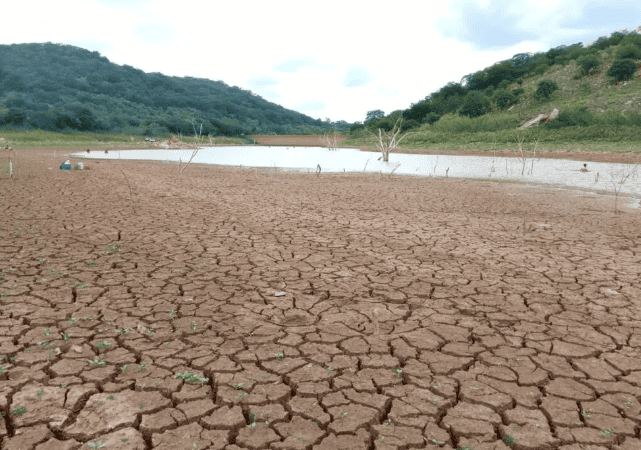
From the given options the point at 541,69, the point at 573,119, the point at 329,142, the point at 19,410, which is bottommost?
the point at 19,410

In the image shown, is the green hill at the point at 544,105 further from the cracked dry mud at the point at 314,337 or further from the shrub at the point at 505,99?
the cracked dry mud at the point at 314,337

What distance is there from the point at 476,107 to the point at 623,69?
17.7 meters

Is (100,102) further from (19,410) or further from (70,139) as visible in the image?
(19,410)

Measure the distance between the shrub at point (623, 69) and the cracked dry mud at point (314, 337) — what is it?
185ft

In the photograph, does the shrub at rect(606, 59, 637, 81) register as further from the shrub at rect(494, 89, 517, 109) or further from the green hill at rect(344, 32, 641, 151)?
the shrub at rect(494, 89, 517, 109)

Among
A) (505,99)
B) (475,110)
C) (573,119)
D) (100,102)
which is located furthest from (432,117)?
(100,102)

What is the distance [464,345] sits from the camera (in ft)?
10.8

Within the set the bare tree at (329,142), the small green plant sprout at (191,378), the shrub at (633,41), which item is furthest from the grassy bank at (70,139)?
the shrub at (633,41)

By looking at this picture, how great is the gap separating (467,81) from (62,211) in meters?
82.0

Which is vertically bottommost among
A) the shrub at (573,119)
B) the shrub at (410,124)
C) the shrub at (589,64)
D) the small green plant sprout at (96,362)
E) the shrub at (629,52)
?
the small green plant sprout at (96,362)

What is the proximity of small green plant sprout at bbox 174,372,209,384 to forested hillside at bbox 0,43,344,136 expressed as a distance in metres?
60.3

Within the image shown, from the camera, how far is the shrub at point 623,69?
4944cm

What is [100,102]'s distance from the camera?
82.7 m

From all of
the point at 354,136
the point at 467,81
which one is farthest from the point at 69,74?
the point at 467,81
